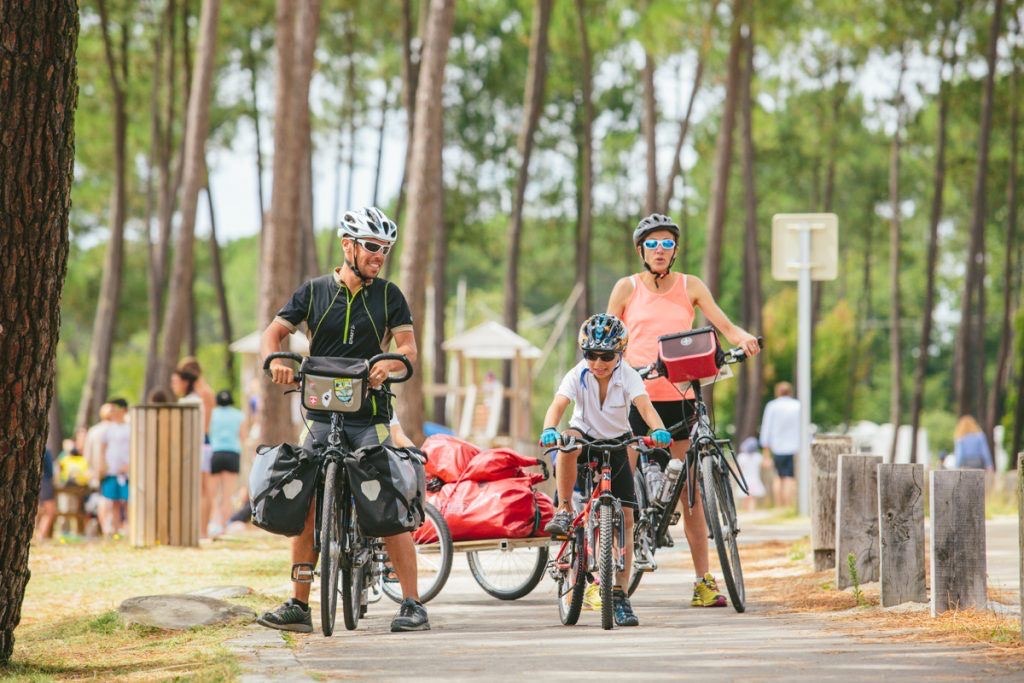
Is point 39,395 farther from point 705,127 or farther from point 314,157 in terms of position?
point 705,127

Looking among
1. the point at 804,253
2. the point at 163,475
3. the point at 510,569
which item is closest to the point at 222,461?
the point at 163,475

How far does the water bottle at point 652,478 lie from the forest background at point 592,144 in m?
19.9

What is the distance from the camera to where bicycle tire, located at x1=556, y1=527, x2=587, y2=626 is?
28.4 ft

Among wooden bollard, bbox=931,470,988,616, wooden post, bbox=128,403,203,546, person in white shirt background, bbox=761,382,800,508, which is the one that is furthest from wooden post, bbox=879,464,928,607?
person in white shirt background, bbox=761,382,800,508

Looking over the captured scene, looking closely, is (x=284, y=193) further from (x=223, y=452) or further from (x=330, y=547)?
(x=330, y=547)

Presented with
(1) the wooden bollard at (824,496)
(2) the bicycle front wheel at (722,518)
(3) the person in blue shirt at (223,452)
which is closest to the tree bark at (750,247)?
(3) the person in blue shirt at (223,452)

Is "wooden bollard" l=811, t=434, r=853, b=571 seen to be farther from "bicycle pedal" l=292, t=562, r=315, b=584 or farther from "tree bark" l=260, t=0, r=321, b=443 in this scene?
"tree bark" l=260, t=0, r=321, b=443

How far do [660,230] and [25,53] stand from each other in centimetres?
412

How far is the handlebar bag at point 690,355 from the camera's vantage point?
941 cm

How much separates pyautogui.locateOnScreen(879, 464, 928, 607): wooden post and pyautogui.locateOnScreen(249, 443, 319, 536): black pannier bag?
3042mm

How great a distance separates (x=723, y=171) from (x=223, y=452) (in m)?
18.3

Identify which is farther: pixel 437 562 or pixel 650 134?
pixel 650 134

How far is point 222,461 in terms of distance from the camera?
1892 centimetres

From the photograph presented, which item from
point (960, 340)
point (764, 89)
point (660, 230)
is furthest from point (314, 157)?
point (660, 230)
